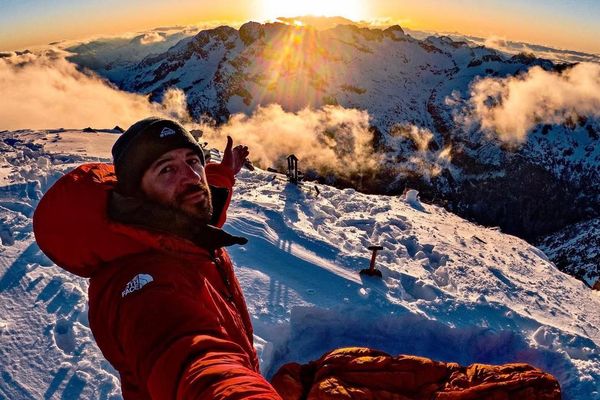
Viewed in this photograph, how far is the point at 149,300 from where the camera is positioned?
1.64 metres

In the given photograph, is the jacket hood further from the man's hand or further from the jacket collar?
the man's hand

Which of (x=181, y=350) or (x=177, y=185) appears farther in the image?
(x=177, y=185)

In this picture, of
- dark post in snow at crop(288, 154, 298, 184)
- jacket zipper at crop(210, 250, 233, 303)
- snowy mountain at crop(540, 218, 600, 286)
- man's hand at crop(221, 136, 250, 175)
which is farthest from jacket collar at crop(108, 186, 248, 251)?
snowy mountain at crop(540, 218, 600, 286)

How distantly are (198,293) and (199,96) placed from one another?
207 metres

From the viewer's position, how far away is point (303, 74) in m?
198

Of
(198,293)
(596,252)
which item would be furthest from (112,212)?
(596,252)

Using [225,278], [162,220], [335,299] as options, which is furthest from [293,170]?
[162,220]

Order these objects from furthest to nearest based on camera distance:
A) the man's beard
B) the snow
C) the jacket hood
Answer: the snow
the man's beard
the jacket hood

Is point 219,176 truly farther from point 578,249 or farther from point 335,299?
point 578,249

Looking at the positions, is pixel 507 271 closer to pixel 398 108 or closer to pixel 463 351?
pixel 463 351

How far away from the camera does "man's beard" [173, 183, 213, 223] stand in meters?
2.03

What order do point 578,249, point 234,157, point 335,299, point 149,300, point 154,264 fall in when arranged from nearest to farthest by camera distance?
point 149,300 < point 154,264 < point 234,157 < point 335,299 < point 578,249

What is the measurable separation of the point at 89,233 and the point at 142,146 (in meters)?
0.50

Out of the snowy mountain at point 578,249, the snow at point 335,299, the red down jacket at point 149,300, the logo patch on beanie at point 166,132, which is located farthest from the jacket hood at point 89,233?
the snowy mountain at point 578,249
